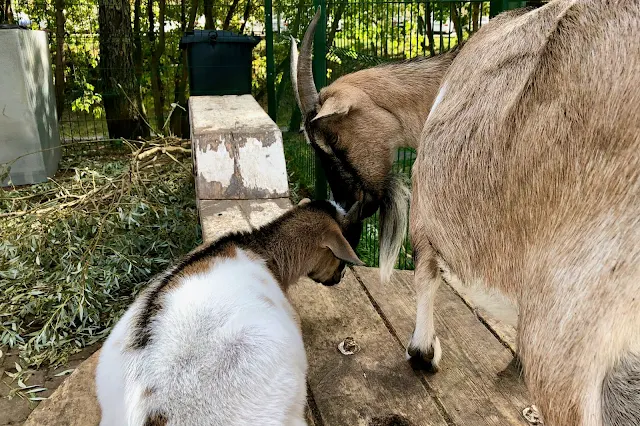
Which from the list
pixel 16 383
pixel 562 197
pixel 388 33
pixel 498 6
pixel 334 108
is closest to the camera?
pixel 562 197

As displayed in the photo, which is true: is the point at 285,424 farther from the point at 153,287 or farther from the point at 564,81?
the point at 564,81

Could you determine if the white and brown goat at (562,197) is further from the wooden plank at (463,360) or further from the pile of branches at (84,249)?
the pile of branches at (84,249)

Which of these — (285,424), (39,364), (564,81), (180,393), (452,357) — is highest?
(564,81)

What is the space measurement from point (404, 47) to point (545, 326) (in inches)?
118

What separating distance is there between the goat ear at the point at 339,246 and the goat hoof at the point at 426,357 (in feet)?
1.52

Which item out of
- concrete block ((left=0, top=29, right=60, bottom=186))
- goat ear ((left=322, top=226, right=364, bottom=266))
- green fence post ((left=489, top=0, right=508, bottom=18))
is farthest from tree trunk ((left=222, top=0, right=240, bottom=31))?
goat ear ((left=322, top=226, right=364, bottom=266))

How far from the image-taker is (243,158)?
3604mm

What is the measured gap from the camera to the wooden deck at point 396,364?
225 centimetres

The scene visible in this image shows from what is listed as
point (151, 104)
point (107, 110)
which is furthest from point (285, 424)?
point (151, 104)

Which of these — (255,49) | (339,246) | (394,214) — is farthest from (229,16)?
(339,246)

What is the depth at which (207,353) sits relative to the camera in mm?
1811

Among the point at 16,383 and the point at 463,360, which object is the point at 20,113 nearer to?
the point at 16,383

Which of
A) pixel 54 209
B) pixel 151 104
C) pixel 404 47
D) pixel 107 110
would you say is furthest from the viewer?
pixel 151 104

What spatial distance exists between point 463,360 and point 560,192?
1.57 m
